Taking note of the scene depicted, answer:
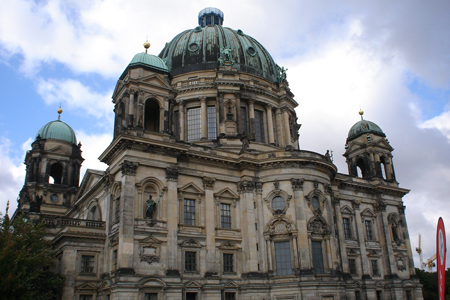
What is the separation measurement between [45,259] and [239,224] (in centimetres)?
1512

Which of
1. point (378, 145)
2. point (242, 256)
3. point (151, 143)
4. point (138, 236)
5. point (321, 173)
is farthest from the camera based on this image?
point (378, 145)

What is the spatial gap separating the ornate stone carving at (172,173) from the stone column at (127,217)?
2546mm

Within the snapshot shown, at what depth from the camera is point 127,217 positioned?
29594 mm

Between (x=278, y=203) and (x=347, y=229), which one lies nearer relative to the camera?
(x=278, y=203)

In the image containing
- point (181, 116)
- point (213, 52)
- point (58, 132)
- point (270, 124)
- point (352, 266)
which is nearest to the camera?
point (352, 266)

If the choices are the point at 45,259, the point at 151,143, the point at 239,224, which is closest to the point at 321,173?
the point at 239,224

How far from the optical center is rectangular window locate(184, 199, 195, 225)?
33344mm

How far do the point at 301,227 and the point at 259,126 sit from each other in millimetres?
15460

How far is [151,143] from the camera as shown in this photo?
31719 mm

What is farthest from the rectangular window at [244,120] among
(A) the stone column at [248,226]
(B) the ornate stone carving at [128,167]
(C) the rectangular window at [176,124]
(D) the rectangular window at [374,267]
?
(D) the rectangular window at [374,267]

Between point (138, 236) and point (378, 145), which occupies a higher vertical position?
point (378, 145)

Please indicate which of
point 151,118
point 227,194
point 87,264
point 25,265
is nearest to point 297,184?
point 227,194

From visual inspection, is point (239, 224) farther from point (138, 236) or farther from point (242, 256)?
point (138, 236)

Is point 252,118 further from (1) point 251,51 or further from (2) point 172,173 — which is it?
(2) point 172,173
